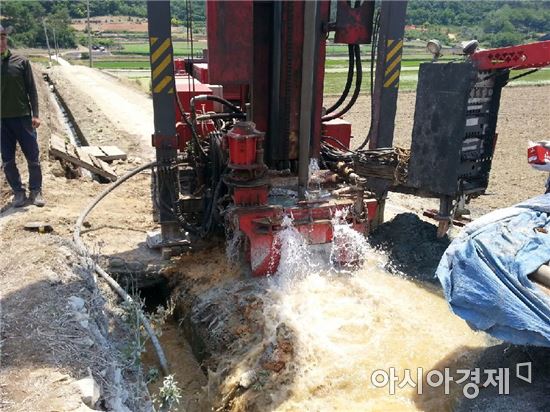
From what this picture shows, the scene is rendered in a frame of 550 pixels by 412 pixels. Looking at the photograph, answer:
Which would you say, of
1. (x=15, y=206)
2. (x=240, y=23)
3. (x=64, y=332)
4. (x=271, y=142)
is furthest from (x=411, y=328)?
(x=15, y=206)

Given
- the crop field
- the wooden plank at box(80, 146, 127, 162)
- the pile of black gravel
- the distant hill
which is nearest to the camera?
the pile of black gravel

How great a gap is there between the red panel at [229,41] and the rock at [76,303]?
211cm

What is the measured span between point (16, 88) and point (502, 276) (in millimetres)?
5160

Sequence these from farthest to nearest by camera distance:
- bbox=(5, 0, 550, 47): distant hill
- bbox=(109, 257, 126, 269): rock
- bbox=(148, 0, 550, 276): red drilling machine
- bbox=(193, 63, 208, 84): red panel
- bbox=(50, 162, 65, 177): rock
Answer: bbox=(5, 0, 550, 47): distant hill < bbox=(50, 162, 65, 177): rock < bbox=(193, 63, 208, 84): red panel < bbox=(109, 257, 126, 269): rock < bbox=(148, 0, 550, 276): red drilling machine

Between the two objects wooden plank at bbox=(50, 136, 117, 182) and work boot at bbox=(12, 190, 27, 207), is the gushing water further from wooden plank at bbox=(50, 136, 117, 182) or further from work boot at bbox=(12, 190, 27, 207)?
wooden plank at bbox=(50, 136, 117, 182)

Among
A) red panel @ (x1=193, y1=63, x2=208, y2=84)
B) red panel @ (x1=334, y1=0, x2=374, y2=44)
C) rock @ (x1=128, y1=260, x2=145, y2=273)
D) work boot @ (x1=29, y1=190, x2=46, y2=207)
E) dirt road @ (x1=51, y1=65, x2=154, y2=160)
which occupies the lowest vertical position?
dirt road @ (x1=51, y1=65, x2=154, y2=160)

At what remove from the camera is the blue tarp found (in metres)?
2.89

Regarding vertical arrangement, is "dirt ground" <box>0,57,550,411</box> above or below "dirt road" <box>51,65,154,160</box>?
above

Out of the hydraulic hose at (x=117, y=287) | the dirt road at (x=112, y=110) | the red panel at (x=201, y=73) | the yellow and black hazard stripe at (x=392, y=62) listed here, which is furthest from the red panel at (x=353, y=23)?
the dirt road at (x=112, y=110)

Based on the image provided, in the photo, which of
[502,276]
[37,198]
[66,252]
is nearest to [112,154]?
[37,198]

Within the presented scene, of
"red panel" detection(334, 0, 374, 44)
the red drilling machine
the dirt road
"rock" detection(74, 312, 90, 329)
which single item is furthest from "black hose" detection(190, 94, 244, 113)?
the dirt road

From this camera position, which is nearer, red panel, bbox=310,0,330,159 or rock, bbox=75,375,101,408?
rock, bbox=75,375,101,408

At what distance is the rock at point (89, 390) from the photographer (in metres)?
2.60

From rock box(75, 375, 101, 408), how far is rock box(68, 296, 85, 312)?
34.7 inches
